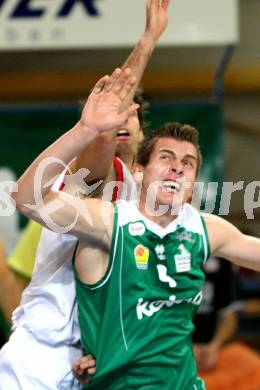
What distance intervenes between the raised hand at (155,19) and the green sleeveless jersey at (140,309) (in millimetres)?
Result: 493

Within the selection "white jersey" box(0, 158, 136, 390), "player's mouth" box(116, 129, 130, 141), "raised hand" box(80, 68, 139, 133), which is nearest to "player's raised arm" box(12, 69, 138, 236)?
"raised hand" box(80, 68, 139, 133)

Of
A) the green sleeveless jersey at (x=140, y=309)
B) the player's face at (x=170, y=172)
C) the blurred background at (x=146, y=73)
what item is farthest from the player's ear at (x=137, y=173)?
the blurred background at (x=146, y=73)

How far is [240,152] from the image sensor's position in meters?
6.34

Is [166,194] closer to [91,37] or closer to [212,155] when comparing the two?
[91,37]

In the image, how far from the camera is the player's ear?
8.35 ft

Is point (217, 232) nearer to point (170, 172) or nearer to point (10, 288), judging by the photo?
point (170, 172)

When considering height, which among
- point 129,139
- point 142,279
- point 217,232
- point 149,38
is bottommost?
point 142,279

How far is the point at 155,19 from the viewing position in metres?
2.47

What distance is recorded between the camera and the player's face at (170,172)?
95.4 inches

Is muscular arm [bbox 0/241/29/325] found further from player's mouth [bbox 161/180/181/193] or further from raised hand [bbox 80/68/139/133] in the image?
raised hand [bbox 80/68/139/133]

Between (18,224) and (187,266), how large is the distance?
274cm

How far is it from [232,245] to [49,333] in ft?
1.91

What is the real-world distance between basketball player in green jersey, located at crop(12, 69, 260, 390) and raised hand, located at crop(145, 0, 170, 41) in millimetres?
266

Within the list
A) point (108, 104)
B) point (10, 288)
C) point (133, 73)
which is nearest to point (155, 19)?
point (133, 73)
